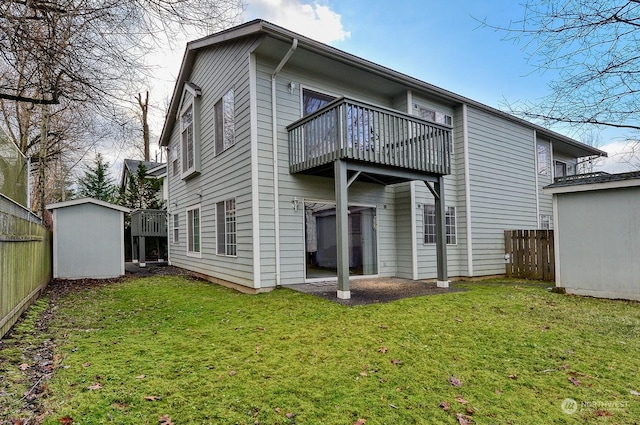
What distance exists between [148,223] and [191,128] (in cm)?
496

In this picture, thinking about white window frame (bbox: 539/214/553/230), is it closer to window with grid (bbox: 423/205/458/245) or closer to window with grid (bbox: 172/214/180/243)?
window with grid (bbox: 423/205/458/245)

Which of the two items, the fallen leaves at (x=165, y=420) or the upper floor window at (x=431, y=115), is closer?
the fallen leaves at (x=165, y=420)

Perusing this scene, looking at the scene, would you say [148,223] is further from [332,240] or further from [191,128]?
[332,240]

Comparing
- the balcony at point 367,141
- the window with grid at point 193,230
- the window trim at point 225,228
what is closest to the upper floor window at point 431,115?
the balcony at point 367,141

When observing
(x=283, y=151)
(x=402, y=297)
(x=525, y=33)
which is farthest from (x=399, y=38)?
(x=402, y=297)

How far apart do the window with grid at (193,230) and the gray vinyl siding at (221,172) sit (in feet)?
0.87

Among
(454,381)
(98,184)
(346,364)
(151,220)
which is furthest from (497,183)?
(98,184)

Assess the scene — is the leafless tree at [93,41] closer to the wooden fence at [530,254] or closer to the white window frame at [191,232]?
the white window frame at [191,232]

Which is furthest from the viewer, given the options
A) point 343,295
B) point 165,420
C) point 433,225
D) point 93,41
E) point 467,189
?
point 467,189

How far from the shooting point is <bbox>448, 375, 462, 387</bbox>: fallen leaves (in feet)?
10.8

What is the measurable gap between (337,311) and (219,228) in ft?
16.7

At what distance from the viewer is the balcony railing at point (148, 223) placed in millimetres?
14289

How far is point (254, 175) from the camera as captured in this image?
7.64 m

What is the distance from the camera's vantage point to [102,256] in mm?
10648
